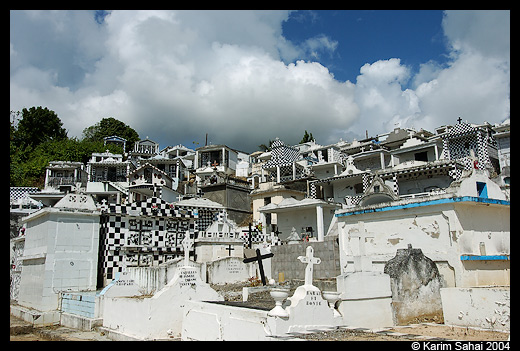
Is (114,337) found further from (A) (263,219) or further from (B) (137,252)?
(A) (263,219)

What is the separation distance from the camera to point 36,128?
62.2 m

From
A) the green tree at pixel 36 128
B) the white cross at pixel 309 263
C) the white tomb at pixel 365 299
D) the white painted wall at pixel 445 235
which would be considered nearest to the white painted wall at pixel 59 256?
the white painted wall at pixel 445 235

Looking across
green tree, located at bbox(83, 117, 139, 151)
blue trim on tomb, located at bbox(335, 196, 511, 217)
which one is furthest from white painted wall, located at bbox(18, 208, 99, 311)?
green tree, located at bbox(83, 117, 139, 151)

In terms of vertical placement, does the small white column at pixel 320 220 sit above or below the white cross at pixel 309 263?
above

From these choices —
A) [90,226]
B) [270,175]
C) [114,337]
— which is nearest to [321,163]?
[270,175]

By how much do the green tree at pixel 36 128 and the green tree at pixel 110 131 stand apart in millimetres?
Result: 7265

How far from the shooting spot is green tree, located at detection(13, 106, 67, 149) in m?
Answer: 61.1

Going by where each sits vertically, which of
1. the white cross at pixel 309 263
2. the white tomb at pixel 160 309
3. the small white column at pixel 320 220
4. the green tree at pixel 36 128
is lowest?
the white tomb at pixel 160 309

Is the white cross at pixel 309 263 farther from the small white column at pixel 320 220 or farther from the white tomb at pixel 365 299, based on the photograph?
the small white column at pixel 320 220

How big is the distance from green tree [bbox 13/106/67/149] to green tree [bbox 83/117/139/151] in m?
7.27

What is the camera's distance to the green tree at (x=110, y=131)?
72.0m

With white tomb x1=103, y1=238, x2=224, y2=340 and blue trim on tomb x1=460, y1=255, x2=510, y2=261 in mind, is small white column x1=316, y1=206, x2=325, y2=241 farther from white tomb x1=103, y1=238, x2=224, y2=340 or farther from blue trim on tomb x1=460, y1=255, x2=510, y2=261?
white tomb x1=103, y1=238, x2=224, y2=340

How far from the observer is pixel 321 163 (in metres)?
48.1

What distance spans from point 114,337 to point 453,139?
36926mm
